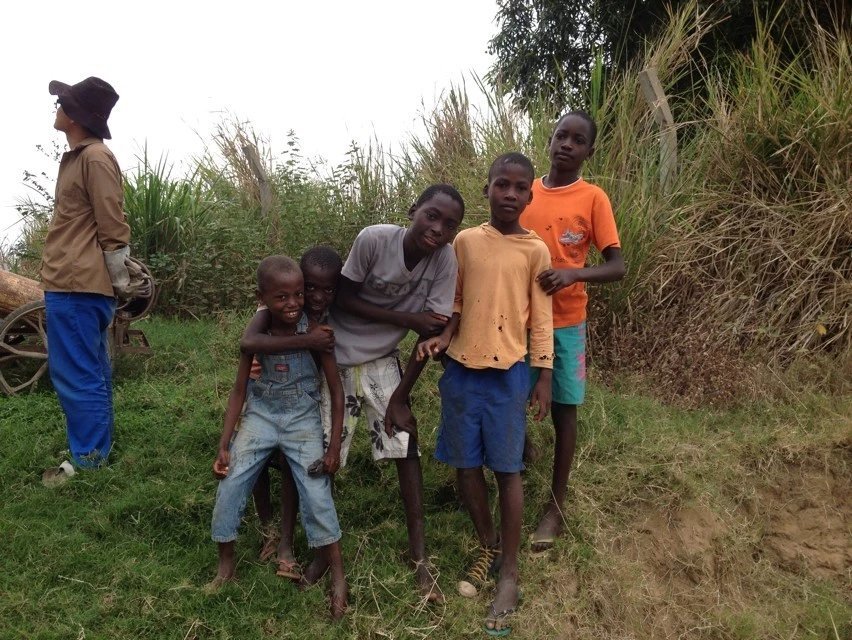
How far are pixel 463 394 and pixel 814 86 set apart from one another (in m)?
4.37

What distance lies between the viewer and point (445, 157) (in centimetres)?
656

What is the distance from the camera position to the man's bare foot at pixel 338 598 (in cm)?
275

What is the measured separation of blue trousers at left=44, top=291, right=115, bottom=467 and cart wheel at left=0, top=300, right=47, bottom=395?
33.6 inches

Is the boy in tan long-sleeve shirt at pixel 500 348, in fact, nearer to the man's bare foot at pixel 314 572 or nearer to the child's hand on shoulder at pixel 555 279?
the child's hand on shoulder at pixel 555 279

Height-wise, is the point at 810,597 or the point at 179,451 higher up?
the point at 179,451

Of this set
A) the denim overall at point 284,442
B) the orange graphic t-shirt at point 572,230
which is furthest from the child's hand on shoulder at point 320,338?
the orange graphic t-shirt at point 572,230

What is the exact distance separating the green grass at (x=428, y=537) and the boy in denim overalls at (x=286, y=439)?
8.4 inches

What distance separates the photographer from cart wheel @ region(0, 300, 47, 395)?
4.31m

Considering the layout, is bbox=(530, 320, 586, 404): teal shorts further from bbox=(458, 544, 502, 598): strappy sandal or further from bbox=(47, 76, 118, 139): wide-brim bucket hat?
bbox=(47, 76, 118, 139): wide-brim bucket hat

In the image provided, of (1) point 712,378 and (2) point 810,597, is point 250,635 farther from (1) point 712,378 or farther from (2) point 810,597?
(1) point 712,378

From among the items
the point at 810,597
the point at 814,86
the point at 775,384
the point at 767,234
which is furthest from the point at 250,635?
the point at 814,86

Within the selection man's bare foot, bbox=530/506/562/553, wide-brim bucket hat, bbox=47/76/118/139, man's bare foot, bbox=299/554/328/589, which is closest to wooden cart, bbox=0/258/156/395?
wide-brim bucket hat, bbox=47/76/118/139

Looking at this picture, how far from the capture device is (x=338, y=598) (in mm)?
2758

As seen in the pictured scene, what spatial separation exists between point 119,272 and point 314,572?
190cm
